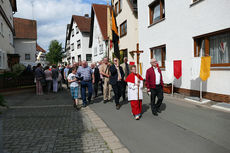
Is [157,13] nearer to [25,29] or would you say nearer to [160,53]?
[160,53]

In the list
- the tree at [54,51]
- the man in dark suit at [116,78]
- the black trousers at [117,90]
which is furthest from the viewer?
the tree at [54,51]

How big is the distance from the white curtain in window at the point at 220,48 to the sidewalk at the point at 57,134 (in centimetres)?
546

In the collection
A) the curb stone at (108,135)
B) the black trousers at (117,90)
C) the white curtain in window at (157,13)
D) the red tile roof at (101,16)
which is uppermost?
the red tile roof at (101,16)

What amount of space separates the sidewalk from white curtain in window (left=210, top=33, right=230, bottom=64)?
546 centimetres

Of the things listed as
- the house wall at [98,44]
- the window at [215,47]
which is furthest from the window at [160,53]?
the house wall at [98,44]

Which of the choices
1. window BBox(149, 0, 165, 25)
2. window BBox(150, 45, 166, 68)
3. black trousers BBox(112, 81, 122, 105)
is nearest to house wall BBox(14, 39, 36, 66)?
window BBox(149, 0, 165, 25)

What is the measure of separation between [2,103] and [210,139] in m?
3.91

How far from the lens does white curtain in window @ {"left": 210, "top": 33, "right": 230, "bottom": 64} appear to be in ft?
22.7

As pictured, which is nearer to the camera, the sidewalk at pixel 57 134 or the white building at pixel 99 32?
the sidewalk at pixel 57 134

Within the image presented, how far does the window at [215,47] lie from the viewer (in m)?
6.94

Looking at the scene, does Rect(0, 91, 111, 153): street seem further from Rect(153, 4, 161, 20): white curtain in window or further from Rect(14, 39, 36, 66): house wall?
Rect(14, 39, 36, 66): house wall

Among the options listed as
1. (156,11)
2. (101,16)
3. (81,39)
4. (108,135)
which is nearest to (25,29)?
(81,39)

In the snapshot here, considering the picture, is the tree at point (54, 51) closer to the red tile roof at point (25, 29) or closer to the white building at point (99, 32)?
the red tile roof at point (25, 29)

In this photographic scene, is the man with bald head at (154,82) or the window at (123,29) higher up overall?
the window at (123,29)
